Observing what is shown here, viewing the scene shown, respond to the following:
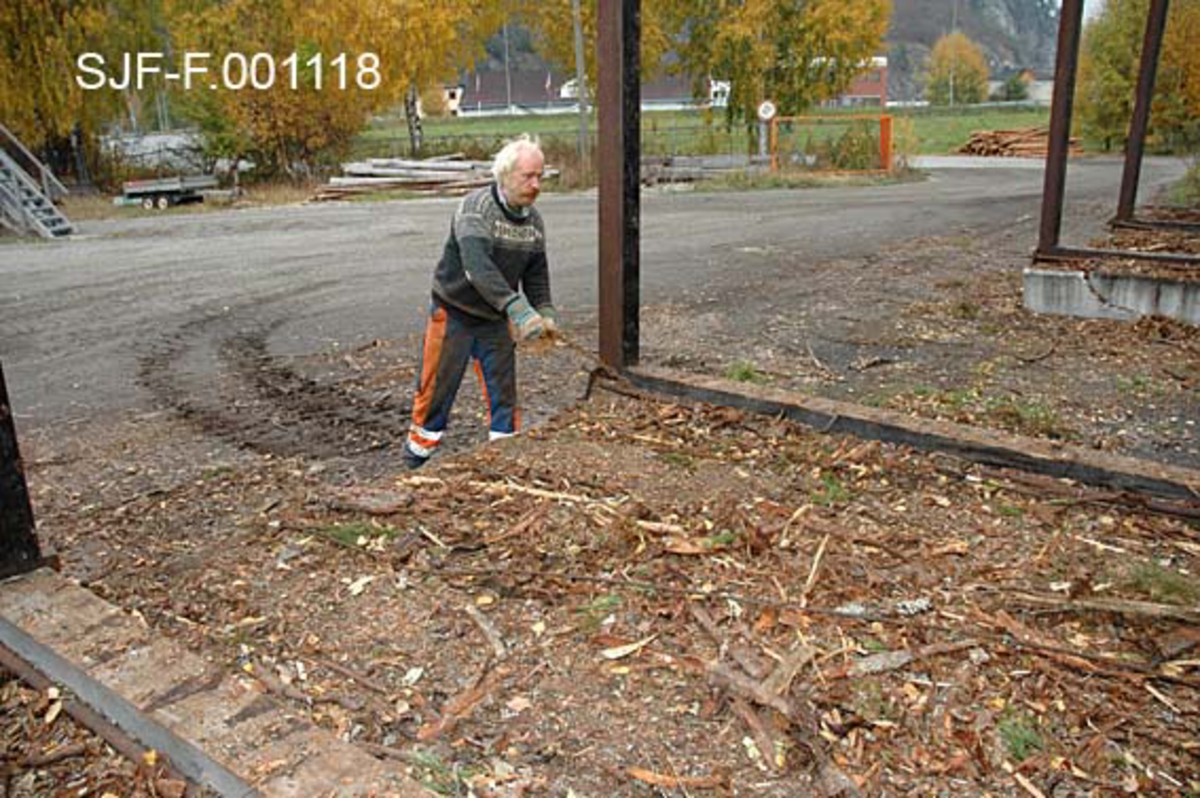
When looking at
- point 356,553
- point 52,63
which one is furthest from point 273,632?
point 52,63

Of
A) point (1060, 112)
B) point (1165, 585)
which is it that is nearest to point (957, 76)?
point (1060, 112)

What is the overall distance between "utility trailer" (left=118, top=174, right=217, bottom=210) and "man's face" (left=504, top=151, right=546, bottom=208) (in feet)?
73.5

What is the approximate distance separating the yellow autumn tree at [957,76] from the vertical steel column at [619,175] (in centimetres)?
8883

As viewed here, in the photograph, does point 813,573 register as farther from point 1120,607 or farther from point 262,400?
point 262,400

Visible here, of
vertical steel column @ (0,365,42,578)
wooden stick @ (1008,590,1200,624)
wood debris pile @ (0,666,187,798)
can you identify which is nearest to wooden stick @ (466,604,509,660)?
wood debris pile @ (0,666,187,798)

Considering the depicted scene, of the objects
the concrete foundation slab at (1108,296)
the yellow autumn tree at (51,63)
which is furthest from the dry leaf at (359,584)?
the yellow autumn tree at (51,63)

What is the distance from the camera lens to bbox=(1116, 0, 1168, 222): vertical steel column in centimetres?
965

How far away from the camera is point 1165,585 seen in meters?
2.92

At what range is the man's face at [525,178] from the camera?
4.30 meters

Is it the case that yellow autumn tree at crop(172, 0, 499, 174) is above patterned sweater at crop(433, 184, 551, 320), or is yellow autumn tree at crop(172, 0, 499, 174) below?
above

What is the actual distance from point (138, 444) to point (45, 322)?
4362 millimetres

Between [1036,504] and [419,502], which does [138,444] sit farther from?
[1036,504]

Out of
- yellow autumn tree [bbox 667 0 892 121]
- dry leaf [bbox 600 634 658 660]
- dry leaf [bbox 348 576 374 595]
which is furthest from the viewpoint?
yellow autumn tree [bbox 667 0 892 121]

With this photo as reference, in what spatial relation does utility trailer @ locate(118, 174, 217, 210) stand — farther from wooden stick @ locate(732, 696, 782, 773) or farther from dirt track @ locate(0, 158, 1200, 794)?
wooden stick @ locate(732, 696, 782, 773)
